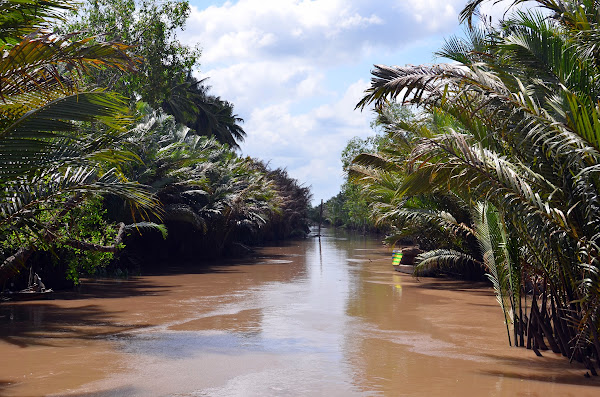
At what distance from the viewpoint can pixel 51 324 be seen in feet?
36.4

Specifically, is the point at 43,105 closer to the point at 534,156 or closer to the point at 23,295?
the point at 534,156

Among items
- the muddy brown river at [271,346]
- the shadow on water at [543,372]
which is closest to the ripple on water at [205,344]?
the muddy brown river at [271,346]

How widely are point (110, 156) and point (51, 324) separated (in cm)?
533

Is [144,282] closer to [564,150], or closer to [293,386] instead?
[293,386]

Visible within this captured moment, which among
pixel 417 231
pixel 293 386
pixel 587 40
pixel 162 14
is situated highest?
pixel 162 14

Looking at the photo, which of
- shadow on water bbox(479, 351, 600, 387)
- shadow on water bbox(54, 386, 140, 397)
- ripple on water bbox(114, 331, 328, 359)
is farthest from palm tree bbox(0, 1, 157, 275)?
shadow on water bbox(479, 351, 600, 387)

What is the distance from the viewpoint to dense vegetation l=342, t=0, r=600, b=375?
7.24 metres

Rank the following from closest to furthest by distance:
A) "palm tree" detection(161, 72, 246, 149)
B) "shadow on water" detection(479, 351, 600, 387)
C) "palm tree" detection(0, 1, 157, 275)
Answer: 1. "palm tree" detection(0, 1, 157, 275)
2. "shadow on water" detection(479, 351, 600, 387)
3. "palm tree" detection(161, 72, 246, 149)

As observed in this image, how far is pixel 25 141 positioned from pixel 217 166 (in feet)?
71.1

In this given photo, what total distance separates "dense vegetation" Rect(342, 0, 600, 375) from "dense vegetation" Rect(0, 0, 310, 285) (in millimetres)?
3713

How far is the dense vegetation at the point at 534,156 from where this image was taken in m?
7.24

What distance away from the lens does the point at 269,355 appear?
8922 mm

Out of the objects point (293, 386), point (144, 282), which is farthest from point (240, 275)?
point (293, 386)

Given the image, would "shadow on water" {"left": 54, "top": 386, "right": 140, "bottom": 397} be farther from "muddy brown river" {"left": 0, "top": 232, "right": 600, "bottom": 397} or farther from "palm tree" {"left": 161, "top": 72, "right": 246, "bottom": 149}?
"palm tree" {"left": 161, "top": 72, "right": 246, "bottom": 149}
